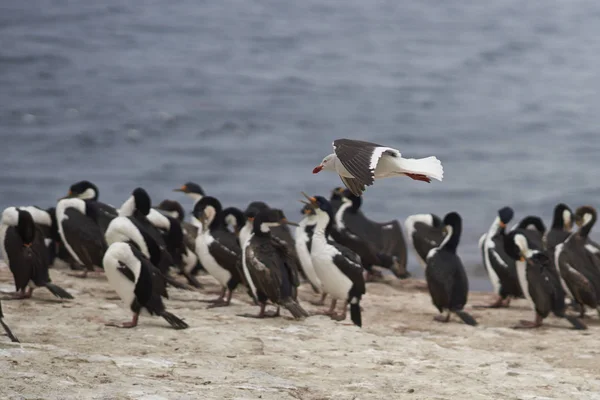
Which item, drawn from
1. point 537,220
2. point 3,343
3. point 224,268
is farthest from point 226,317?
point 537,220

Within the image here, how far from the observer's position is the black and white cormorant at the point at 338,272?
11422 mm

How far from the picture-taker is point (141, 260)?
396 inches

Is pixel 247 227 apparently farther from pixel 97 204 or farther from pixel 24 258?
pixel 24 258

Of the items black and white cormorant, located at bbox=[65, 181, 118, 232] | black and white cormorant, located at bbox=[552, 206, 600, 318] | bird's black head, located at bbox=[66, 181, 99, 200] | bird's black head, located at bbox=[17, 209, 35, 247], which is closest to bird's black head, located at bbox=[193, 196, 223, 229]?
black and white cormorant, located at bbox=[65, 181, 118, 232]

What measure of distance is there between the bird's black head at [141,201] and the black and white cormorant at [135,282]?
255cm

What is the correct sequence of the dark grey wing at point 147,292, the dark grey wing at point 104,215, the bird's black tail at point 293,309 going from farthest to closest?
the dark grey wing at point 104,215 → the bird's black tail at point 293,309 → the dark grey wing at point 147,292

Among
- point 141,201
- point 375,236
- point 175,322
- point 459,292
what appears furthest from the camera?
point 375,236

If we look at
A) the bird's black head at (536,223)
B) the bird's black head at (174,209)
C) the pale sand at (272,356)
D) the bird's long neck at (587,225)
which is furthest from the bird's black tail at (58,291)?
the bird's black head at (536,223)

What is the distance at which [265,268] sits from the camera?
10930mm

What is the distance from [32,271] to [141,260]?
134cm

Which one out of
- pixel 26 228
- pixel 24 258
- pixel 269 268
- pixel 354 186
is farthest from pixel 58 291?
pixel 354 186

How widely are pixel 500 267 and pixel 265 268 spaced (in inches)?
130

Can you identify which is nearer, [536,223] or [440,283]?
[440,283]

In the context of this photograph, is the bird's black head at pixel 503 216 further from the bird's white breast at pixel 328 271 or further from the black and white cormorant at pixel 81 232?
the black and white cormorant at pixel 81 232
